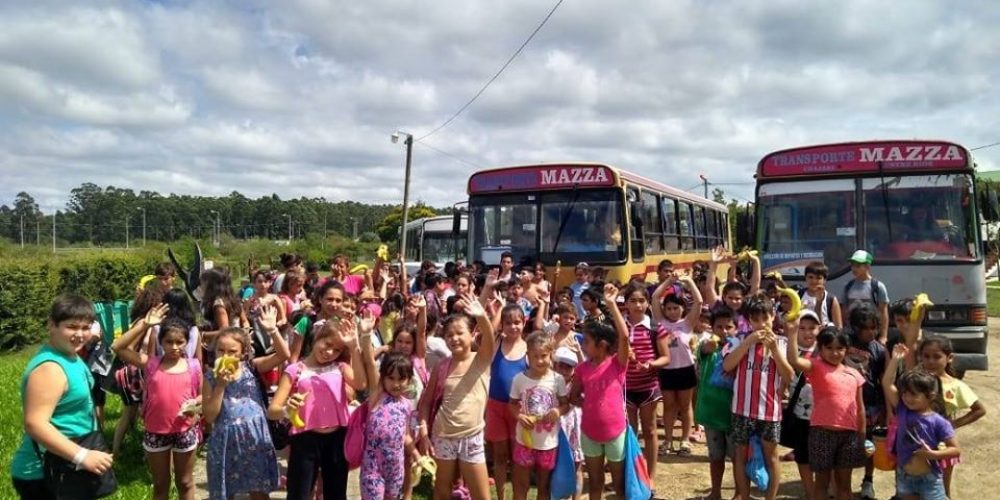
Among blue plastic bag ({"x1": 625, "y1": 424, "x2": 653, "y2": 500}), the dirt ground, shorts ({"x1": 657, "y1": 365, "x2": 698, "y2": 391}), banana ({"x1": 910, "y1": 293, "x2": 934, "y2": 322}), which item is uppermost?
banana ({"x1": 910, "y1": 293, "x2": 934, "y2": 322})

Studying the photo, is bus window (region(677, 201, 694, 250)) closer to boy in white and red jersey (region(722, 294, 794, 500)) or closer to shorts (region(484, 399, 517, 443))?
boy in white and red jersey (region(722, 294, 794, 500))

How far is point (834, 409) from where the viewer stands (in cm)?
436

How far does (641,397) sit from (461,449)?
1822mm

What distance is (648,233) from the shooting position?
10.6 meters

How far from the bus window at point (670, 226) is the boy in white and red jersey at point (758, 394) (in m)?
7.05

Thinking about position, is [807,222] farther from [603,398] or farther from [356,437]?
[356,437]

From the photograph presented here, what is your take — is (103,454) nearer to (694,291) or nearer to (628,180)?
(694,291)

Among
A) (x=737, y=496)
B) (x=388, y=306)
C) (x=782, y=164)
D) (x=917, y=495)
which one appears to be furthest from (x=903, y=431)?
(x=782, y=164)

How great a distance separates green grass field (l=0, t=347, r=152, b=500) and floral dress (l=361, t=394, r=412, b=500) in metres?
2.34

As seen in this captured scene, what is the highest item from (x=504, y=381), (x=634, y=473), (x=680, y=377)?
(x=504, y=381)

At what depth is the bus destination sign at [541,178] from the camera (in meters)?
9.56

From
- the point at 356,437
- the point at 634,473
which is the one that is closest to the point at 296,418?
the point at 356,437

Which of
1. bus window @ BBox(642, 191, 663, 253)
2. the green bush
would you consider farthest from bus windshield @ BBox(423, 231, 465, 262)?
bus window @ BBox(642, 191, 663, 253)

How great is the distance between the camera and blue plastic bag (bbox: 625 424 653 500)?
4531mm
